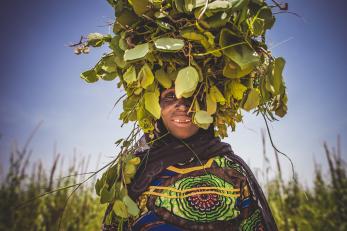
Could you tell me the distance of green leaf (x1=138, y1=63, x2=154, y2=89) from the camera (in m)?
1.03

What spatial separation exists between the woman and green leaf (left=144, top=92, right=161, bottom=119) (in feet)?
0.63

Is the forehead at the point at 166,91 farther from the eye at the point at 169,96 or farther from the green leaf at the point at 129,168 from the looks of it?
the green leaf at the point at 129,168

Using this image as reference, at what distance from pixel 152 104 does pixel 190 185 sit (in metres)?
0.46

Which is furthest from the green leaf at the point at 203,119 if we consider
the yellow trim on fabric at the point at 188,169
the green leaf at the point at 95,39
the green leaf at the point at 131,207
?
the green leaf at the point at 95,39

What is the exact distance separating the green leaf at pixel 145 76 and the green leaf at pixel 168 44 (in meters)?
0.13

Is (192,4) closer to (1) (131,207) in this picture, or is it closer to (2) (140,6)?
(2) (140,6)

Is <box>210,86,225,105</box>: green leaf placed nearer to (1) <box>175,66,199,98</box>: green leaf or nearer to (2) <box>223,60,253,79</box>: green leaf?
(2) <box>223,60,253,79</box>: green leaf

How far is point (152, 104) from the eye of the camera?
1093mm

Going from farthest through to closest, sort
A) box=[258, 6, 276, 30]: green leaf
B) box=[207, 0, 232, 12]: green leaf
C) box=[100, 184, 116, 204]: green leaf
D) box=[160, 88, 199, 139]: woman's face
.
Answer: box=[160, 88, 199, 139]: woman's face → box=[100, 184, 116, 204]: green leaf → box=[258, 6, 276, 30]: green leaf → box=[207, 0, 232, 12]: green leaf

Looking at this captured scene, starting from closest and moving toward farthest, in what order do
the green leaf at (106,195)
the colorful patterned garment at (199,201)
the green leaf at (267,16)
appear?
the green leaf at (267,16) → the green leaf at (106,195) → the colorful patterned garment at (199,201)

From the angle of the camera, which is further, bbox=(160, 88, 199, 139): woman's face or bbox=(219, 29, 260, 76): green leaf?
bbox=(160, 88, 199, 139): woman's face

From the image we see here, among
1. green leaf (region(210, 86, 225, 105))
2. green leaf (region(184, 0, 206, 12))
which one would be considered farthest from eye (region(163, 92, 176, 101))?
green leaf (region(184, 0, 206, 12))

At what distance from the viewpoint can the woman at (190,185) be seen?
1.20m

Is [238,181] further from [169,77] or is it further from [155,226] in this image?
[169,77]
